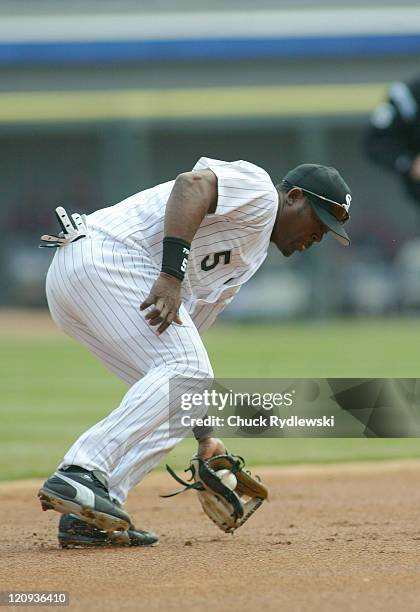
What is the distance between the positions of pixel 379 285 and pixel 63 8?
940 cm

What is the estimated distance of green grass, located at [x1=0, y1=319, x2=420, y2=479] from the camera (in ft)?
24.6

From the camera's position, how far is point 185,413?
12.8 feet

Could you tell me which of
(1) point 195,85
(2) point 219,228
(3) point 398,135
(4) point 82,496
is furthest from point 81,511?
(1) point 195,85

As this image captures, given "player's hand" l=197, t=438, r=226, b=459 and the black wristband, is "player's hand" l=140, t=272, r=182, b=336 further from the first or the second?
"player's hand" l=197, t=438, r=226, b=459

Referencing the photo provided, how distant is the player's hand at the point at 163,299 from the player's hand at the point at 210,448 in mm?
682

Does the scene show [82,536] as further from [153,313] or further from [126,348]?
[153,313]

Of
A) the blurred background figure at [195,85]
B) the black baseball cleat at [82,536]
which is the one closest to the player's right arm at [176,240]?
the black baseball cleat at [82,536]

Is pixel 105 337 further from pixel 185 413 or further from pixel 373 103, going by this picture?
pixel 373 103

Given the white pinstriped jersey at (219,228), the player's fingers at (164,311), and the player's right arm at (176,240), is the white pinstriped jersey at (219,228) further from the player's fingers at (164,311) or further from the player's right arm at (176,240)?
the player's fingers at (164,311)

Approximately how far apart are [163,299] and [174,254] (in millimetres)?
154

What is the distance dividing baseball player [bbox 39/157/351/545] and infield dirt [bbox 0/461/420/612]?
0.24 m

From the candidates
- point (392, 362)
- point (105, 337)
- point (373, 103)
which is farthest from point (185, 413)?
point (373, 103)

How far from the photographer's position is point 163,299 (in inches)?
147

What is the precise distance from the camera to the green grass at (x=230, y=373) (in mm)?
7508
